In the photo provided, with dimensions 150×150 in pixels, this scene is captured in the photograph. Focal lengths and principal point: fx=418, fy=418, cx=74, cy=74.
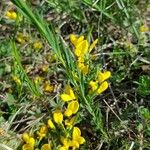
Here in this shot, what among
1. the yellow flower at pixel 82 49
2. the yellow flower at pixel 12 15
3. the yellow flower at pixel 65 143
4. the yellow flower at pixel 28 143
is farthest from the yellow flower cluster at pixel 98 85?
the yellow flower at pixel 12 15

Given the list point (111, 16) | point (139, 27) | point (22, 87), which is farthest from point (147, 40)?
point (22, 87)

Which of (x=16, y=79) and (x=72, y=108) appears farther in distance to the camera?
(x=16, y=79)

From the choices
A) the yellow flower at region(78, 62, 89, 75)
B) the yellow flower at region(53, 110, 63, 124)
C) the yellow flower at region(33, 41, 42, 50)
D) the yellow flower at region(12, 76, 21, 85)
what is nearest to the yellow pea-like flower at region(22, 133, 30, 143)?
the yellow flower at region(53, 110, 63, 124)

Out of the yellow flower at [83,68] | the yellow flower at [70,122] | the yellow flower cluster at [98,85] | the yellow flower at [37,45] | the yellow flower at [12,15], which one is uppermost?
the yellow flower at [12,15]

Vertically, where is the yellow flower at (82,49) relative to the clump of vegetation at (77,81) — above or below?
above

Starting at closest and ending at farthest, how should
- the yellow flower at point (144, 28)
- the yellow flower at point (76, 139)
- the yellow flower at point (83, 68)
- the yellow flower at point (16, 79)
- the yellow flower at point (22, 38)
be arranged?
the yellow flower at point (83, 68) → the yellow flower at point (76, 139) → the yellow flower at point (16, 79) → the yellow flower at point (144, 28) → the yellow flower at point (22, 38)

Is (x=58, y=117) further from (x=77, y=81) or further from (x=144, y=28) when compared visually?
(x=144, y=28)

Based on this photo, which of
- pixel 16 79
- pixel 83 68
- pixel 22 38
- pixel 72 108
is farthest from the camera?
pixel 22 38

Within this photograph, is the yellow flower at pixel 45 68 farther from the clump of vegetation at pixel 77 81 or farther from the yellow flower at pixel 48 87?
the yellow flower at pixel 48 87

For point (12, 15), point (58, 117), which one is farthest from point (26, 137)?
point (12, 15)
